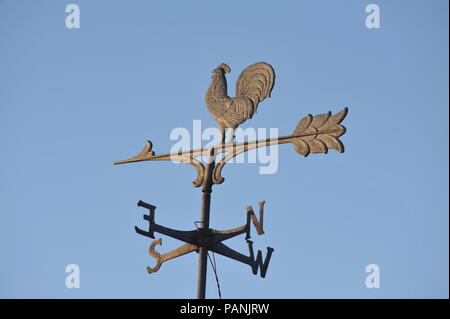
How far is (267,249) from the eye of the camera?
5938mm

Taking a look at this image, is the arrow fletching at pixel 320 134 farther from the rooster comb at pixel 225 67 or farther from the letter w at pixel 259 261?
Result: the rooster comb at pixel 225 67

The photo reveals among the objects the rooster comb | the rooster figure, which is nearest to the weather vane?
the rooster figure

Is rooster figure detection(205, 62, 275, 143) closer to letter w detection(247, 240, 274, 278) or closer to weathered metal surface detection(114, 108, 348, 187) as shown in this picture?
weathered metal surface detection(114, 108, 348, 187)

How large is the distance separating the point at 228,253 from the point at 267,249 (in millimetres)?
404

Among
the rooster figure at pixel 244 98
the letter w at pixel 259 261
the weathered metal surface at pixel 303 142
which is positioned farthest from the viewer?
the rooster figure at pixel 244 98

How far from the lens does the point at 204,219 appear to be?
5578mm

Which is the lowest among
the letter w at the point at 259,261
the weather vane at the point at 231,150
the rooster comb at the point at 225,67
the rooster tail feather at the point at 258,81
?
the letter w at the point at 259,261

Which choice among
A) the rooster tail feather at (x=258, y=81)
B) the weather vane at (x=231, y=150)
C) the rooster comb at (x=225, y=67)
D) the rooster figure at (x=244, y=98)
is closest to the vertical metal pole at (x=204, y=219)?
the weather vane at (x=231, y=150)

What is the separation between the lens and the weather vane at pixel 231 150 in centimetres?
555

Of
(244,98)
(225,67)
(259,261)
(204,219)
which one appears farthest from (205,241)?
(225,67)

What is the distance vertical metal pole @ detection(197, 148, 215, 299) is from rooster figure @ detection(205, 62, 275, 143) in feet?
0.96

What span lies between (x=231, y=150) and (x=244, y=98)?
484 millimetres
